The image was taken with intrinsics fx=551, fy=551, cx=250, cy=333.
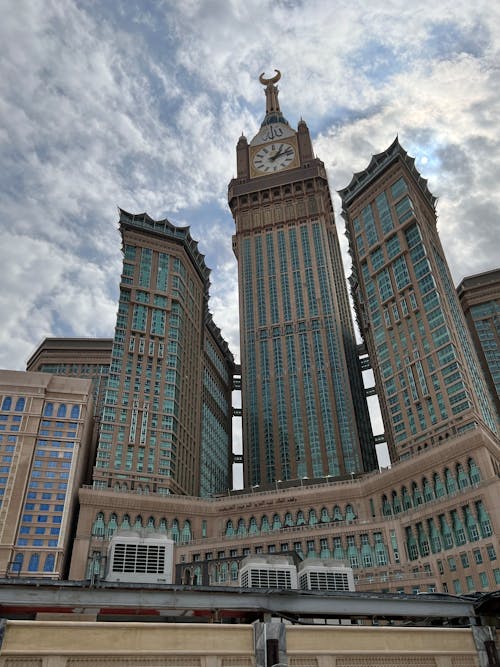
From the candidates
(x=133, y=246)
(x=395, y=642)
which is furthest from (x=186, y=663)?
(x=133, y=246)

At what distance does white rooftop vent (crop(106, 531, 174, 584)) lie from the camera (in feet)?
192

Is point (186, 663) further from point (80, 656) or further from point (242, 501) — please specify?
point (242, 501)

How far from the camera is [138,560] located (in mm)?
59094

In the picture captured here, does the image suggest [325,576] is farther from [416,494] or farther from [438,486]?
[416,494]

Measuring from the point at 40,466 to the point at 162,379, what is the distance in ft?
126

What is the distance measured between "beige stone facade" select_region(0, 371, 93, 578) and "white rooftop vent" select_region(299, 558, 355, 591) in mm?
62278

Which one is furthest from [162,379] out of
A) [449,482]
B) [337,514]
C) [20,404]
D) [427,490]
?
[449,482]

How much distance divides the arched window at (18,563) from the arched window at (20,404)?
29.1 metres

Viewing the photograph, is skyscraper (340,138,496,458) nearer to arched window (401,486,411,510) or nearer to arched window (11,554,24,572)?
arched window (401,486,411,510)

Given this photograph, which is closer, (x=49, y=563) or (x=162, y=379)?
(x=49, y=563)

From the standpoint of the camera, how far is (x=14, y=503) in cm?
10306

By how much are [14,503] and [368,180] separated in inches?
4719

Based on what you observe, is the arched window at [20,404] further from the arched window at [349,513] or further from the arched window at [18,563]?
the arched window at [349,513]

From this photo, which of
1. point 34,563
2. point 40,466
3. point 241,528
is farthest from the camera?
point 241,528
